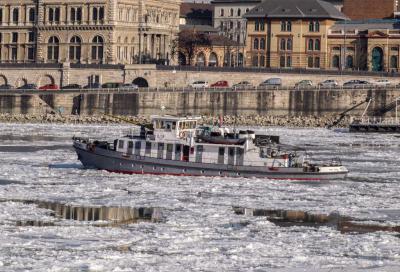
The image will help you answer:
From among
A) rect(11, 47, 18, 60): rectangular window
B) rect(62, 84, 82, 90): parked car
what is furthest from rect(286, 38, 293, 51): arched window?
rect(62, 84, 82, 90): parked car

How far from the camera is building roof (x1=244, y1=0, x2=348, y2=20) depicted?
516 ft

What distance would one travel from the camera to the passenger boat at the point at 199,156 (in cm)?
7088

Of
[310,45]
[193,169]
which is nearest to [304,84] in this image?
[310,45]

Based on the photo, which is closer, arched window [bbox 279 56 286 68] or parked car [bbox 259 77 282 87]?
parked car [bbox 259 77 282 87]

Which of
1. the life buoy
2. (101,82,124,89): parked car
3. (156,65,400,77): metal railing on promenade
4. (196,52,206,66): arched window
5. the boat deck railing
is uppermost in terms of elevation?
(196,52,206,66): arched window

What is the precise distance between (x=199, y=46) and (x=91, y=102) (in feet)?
139

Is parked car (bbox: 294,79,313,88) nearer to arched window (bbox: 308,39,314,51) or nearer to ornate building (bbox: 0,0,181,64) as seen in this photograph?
arched window (bbox: 308,39,314,51)

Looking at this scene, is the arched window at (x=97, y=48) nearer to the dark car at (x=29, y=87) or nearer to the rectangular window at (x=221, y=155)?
the dark car at (x=29, y=87)

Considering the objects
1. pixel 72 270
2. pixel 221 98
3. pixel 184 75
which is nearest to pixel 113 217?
pixel 72 270

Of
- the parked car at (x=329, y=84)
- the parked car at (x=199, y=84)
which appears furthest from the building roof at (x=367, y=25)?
the parked car at (x=199, y=84)

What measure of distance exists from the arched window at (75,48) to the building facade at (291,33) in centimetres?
1985

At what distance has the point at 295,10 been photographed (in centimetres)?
15788

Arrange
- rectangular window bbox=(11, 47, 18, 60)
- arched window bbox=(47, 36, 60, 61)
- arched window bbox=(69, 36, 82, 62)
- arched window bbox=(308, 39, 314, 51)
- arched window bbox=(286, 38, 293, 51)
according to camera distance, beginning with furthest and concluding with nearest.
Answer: rectangular window bbox=(11, 47, 18, 60)
arched window bbox=(286, 38, 293, 51)
arched window bbox=(308, 39, 314, 51)
arched window bbox=(47, 36, 60, 61)
arched window bbox=(69, 36, 82, 62)

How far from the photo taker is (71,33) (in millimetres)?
155375
